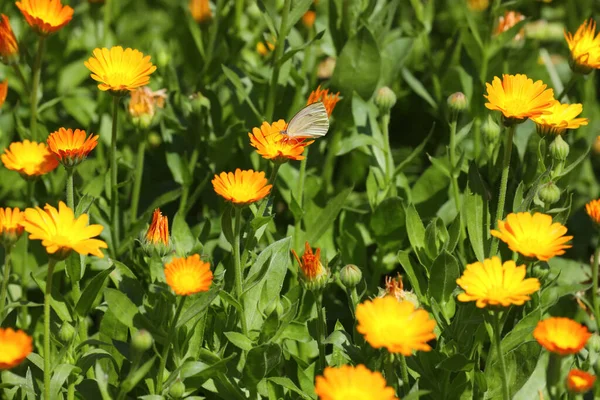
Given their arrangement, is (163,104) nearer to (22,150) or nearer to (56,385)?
(22,150)

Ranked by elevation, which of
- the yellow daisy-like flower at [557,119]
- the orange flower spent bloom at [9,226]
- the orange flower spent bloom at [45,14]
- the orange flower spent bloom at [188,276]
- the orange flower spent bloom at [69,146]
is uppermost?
the orange flower spent bloom at [45,14]

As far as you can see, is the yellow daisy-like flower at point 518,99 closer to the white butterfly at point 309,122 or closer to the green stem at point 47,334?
the white butterfly at point 309,122

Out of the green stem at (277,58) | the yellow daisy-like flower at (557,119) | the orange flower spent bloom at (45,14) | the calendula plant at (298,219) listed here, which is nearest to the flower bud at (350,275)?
the calendula plant at (298,219)

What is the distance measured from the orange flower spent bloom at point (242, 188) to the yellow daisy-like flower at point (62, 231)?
0.25 metres

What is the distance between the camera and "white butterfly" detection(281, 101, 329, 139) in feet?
6.05

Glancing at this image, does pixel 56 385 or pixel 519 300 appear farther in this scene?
pixel 56 385

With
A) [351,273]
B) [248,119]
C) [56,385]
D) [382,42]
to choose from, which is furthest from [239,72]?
[56,385]

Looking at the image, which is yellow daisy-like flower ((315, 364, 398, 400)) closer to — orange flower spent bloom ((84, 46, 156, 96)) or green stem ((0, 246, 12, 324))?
green stem ((0, 246, 12, 324))

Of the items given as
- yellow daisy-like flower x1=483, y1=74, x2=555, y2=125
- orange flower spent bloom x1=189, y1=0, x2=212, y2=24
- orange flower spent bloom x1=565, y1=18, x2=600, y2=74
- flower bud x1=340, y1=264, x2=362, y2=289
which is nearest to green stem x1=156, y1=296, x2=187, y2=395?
flower bud x1=340, y1=264, x2=362, y2=289

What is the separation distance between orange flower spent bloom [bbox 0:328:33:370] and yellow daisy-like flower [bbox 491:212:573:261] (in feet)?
2.78

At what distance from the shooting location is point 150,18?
12.9 ft

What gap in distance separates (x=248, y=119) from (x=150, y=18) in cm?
168

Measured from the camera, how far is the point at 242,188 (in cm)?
168

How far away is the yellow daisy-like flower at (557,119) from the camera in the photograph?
1857mm
